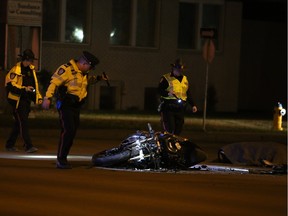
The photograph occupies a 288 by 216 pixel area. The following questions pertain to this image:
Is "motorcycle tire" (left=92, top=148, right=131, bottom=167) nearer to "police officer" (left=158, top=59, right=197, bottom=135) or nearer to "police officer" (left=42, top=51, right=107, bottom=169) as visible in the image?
"police officer" (left=42, top=51, right=107, bottom=169)

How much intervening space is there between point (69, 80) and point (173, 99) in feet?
9.72

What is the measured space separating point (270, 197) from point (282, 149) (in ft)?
11.5

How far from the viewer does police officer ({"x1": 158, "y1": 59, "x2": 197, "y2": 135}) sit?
50.6ft

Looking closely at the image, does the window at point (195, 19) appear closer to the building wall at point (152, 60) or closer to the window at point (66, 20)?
the building wall at point (152, 60)

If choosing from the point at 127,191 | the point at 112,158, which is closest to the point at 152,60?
the point at 112,158

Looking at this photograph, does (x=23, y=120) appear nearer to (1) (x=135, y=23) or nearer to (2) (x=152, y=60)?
(1) (x=135, y=23)

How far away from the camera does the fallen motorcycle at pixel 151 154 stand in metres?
13.2

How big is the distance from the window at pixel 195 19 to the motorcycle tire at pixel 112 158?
56.9 ft

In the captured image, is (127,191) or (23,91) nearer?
(127,191)

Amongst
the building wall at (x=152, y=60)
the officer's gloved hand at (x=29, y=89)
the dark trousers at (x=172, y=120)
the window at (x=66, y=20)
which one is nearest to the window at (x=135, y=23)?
the building wall at (x=152, y=60)

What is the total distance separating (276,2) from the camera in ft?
112

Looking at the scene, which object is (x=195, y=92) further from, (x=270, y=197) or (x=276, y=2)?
(x=270, y=197)

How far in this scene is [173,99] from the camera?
1542 centimetres

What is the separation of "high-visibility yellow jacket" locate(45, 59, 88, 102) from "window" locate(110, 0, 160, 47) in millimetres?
15839
